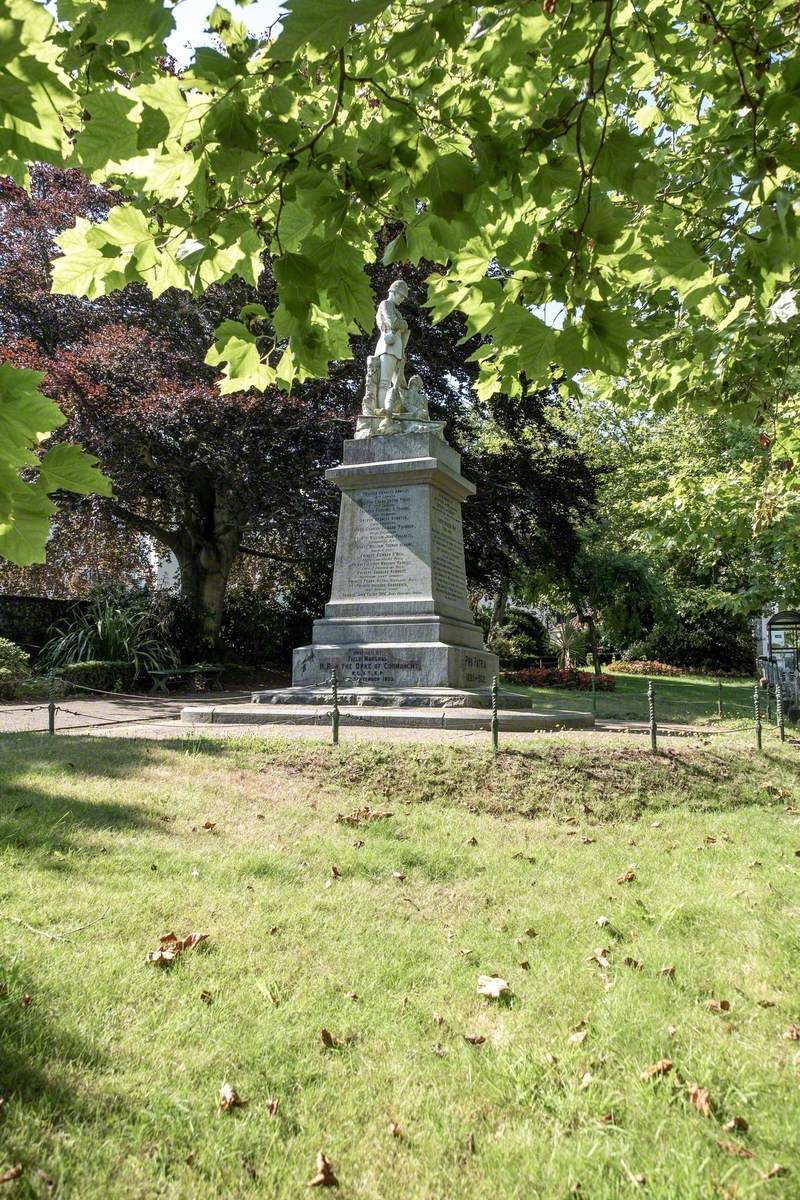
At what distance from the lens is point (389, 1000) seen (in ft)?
10.7

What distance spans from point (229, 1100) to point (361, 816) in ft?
11.5

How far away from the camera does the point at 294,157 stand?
2631 millimetres

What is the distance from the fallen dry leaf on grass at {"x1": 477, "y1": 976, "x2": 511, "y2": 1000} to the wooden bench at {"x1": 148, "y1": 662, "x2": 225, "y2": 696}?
1298cm

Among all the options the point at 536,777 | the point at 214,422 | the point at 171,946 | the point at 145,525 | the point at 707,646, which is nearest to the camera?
the point at 171,946

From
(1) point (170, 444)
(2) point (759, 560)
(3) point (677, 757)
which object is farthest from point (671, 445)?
(3) point (677, 757)

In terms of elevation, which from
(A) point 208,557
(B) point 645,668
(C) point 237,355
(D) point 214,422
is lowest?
(B) point 645,668

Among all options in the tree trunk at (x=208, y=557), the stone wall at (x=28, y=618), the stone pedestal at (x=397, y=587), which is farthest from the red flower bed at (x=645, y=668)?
the stone wall at (x=28, y=618)

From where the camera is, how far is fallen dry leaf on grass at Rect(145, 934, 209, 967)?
341 centimetres

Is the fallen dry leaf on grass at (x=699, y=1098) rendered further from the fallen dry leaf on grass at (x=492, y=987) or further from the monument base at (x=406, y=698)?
the monument base at (x=406, y=698)

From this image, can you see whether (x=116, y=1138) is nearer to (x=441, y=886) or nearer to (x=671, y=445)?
(x=441, y=886)

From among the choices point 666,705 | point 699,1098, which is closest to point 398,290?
point 666,705

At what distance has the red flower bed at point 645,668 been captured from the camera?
3378 cm

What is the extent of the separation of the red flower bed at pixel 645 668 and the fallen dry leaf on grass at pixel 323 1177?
108ft

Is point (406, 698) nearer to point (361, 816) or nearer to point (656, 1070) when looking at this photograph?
point (361, 816)
